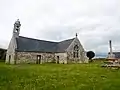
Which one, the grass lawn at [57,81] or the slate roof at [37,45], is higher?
the slate roof at [37,45]

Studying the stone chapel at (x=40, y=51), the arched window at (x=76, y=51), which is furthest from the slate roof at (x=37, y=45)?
the arched window at (x=76, y=51)

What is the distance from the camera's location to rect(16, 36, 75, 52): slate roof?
130 feet

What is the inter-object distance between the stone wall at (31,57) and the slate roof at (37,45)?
96cm

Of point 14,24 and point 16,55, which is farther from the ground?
point 14,24

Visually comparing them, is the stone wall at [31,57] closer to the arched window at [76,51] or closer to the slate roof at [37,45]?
the slate roof at [37,45]

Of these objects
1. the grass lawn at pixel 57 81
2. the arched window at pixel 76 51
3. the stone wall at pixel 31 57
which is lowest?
the grass lawn at pixel 57 81

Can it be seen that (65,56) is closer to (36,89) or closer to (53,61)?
(53,61)

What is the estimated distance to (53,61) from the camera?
4366 cm

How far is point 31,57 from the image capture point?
133 ft

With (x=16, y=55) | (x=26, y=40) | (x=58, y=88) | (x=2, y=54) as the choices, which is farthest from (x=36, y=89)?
(x=2, y=54)

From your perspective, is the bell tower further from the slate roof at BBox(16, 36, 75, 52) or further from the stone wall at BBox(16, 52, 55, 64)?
the stone wall at BBox(16, 52, 55, 64)

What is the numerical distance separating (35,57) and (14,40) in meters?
6.35

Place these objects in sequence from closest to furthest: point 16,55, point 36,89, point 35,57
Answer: point 36,89 < point 16,55 < point 35,57

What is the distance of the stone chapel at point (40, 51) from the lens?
39.3 meters
